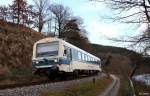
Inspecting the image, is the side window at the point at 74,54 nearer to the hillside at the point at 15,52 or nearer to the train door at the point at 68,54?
the train door at the point at 68,54

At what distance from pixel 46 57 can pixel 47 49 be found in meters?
0.86

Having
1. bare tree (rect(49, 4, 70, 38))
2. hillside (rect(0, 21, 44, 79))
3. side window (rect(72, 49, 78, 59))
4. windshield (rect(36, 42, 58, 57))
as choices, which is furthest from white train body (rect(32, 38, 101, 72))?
bare tree (rect(49, 4, 70, 38))

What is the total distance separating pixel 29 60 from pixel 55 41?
1099cm

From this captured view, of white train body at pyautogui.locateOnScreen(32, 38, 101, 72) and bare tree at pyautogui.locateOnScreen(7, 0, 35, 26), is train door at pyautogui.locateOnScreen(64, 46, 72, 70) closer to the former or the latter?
white train body at pyautogui.locateOnScreen(32, 38, 101, 72)

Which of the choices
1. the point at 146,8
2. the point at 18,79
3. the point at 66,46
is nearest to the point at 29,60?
the point at 18,79

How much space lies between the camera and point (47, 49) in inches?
1099

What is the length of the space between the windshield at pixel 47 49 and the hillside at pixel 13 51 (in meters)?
4.41

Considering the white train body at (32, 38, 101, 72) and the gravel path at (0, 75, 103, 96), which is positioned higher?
the white train body at (32, 38, 101, 72)

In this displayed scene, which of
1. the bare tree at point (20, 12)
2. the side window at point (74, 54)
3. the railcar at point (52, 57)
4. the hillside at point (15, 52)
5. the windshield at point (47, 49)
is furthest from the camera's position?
the bare tree at point (20, 12)

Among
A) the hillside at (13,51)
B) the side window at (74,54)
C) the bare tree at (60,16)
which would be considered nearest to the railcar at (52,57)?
the side window at (74,54)

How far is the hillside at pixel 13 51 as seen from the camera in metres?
33.7

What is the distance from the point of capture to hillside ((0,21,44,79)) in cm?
3369

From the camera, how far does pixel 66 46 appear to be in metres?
28.5

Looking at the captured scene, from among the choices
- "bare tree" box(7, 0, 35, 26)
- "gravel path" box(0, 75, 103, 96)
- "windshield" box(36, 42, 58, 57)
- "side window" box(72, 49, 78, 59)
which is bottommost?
"gravel path" box(0, 75, 103, 96)
